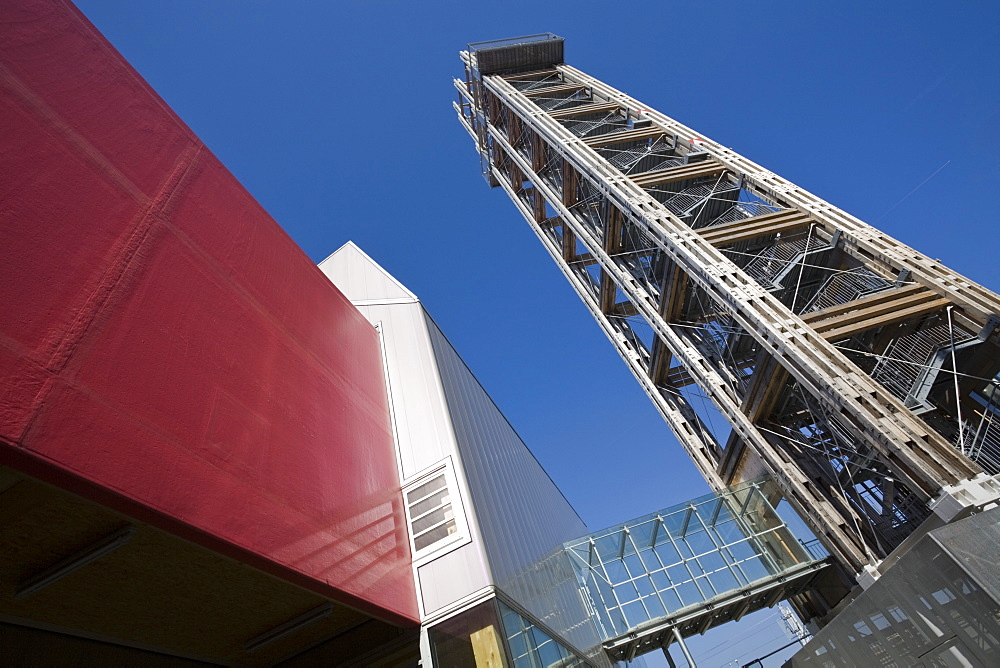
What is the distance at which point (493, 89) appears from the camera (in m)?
31.7

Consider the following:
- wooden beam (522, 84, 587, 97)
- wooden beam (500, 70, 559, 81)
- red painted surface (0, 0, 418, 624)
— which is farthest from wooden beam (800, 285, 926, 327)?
wooden beam (500, 70, 559, 81)

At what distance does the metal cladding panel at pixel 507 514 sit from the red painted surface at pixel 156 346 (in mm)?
1870

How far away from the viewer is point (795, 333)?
11.1 metres

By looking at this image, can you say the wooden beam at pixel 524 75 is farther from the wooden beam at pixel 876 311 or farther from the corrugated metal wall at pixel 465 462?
the wooden beam at pixel 876 311

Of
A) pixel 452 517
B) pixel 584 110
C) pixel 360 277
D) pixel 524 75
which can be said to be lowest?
pixel 452 517

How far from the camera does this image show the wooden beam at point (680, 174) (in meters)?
19.0

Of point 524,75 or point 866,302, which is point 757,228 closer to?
point 866,302

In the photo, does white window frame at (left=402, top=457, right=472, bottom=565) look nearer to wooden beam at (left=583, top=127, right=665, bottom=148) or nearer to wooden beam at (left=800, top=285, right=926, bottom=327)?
wooden beam at (left=800, top=285, right=926, bottom=327)

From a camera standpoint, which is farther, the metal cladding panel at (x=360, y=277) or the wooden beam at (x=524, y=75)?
the wooden beam at (x=524, y=75)

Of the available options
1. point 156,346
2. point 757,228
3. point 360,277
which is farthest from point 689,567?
point 156,346

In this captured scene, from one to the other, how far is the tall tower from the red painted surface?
8.92 metres

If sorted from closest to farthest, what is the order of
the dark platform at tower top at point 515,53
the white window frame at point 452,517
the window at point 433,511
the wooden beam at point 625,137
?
the white window frame at point 452,517 < the window at point 433,511 < the wooden beam at point 625,137 < the dark platform at tower top at point 515,53

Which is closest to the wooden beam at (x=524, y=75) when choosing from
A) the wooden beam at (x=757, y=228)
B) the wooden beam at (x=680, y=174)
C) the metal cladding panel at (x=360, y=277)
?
the wooden beam at (x=680, y=174)

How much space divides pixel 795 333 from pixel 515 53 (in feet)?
97.1
